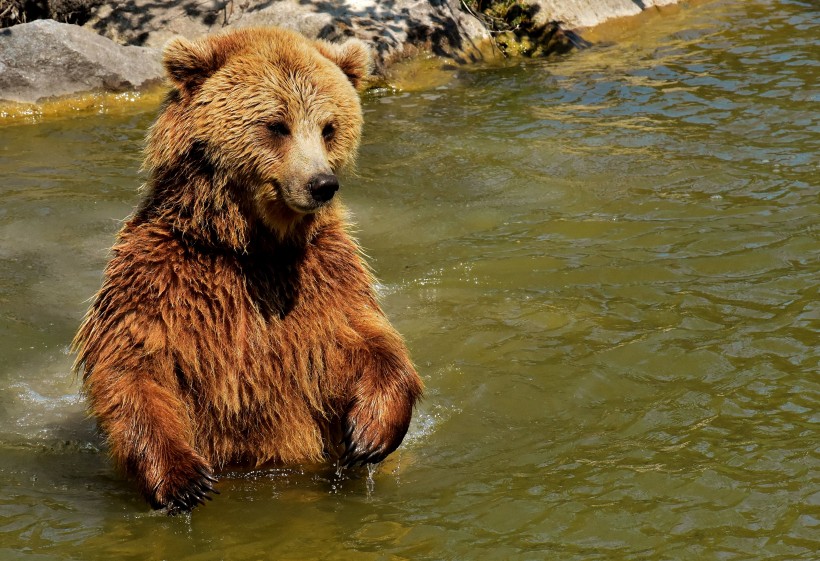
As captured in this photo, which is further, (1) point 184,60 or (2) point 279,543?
(1) point 184,60

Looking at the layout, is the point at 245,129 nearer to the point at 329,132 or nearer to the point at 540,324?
the point at 329,132

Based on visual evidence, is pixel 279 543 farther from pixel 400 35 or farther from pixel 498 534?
pixel 400 35

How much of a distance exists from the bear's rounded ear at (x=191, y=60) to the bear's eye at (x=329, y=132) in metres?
0.56

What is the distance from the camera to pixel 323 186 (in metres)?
4.52

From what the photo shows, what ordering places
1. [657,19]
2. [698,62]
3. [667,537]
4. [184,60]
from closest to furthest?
[667,537], [184,60], [698,62], [657,19]

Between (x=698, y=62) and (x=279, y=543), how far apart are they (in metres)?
9.53

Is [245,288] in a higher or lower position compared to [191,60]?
lower

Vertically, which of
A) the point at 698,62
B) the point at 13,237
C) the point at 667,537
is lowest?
the point at 667,537

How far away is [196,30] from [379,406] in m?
8.49

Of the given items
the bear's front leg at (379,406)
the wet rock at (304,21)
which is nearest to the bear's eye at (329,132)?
the bear's front leg at (379,406)

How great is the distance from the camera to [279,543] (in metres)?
4.41

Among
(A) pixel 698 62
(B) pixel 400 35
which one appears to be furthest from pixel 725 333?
(B) pixel 400 35

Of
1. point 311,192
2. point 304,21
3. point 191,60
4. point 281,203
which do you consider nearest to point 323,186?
point 311,192

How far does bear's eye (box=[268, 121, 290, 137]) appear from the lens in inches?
188
